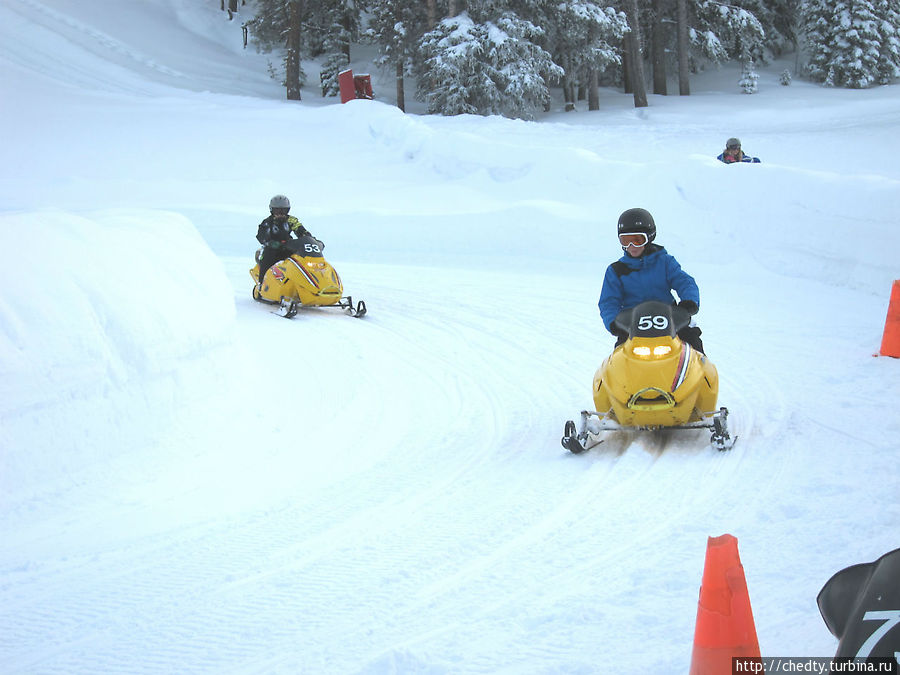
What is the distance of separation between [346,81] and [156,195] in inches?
446

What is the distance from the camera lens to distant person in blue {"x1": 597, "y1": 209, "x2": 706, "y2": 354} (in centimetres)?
674

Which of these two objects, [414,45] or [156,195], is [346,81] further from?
[156,195]

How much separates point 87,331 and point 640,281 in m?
3.90

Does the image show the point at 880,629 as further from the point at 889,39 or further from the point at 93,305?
the point at 889,39

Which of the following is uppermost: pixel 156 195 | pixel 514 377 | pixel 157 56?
pixel 157 56

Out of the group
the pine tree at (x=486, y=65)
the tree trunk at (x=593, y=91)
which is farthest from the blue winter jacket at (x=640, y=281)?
the tree trunk at (x=593, y=91)

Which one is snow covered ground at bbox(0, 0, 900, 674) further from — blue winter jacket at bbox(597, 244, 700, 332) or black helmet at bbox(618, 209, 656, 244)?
black helmet at bbox(618, 209, 656, 244)

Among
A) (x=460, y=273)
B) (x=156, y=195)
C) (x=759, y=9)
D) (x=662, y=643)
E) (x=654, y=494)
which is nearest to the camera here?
(x=662, y=643)

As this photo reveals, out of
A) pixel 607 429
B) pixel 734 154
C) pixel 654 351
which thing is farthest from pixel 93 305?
pixel 734 154

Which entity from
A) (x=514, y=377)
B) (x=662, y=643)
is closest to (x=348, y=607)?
(x=662, y=643)

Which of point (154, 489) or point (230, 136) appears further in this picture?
point (230, 136)

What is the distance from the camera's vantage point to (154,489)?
19.4ft

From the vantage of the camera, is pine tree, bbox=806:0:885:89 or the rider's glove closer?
the rider's glove

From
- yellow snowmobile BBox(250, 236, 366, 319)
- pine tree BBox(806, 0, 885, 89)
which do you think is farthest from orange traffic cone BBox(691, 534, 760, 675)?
pine tree BBox(806, 0, 885, 89)
